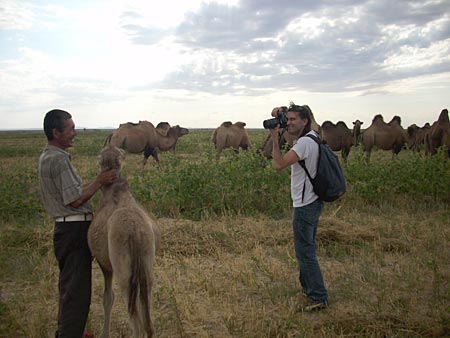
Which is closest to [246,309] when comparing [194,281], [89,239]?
[194,281]

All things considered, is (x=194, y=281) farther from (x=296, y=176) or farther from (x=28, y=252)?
(x=28, y=252)

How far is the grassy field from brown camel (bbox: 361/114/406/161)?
764 centimetres

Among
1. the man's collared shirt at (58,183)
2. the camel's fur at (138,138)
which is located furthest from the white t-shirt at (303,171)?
the camel's fur at (138,138)

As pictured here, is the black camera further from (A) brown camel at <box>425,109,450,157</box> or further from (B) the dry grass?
(A) brown camel at <box>425,109,450,157</box>

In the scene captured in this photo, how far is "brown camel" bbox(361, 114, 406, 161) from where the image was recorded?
658 inches

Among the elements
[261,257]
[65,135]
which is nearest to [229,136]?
[261,257]

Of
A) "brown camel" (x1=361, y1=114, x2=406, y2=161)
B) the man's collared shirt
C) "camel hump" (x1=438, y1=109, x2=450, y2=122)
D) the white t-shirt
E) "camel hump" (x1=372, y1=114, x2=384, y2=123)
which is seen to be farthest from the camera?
"camel hump" (x1=372, y1=114, x2=384, y2=123)

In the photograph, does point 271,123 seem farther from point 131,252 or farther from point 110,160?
point 131,252

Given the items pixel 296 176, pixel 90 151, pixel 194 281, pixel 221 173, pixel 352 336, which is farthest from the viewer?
pixel 90 151

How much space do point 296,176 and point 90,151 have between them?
75.2ft

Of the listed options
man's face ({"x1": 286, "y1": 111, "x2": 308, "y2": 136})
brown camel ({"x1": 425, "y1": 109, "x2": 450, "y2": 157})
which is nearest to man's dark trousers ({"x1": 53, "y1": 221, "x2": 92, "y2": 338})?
man's face ({"x1": 286, "y1": 111, "x2": 308, "y2": 136})

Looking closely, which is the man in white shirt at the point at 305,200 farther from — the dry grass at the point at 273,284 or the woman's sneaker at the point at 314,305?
the dry grass at the point at 273,284

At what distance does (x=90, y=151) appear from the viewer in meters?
25.3

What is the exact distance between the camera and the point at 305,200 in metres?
4.34
